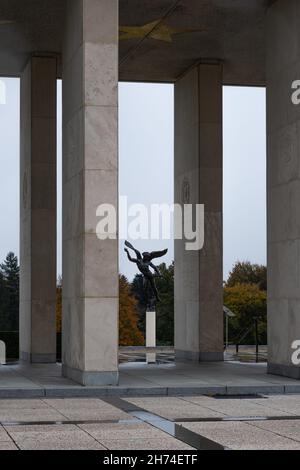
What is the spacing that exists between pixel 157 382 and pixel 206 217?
9788 millimetres

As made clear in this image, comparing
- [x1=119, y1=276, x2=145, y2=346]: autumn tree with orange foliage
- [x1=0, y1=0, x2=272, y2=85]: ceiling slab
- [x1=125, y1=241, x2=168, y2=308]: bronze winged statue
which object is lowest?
[x1=119, y1=276, x2=145, y2=346]: autumn tree with orange foliage

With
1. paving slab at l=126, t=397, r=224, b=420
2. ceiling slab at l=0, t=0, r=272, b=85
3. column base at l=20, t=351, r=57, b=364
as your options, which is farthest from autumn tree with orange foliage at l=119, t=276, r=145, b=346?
paving slab at l=126, t=397, r=224, b=420

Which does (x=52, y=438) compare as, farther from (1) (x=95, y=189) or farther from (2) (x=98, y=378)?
(1) (x=95, y=189)

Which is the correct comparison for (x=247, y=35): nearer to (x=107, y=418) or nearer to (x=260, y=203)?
(x=107, y=418)

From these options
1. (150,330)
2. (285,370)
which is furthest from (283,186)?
(150,330)

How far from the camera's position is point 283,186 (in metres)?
22.8

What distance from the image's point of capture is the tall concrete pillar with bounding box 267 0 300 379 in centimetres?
2212

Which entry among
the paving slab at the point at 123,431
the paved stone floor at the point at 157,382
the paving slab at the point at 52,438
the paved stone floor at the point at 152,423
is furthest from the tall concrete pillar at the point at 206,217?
the paving slab at the point at 52,438

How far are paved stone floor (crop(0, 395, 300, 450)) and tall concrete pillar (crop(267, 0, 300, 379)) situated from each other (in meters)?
3.75

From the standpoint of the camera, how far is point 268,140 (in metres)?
23.9

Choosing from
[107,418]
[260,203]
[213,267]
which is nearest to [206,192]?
[213,267]

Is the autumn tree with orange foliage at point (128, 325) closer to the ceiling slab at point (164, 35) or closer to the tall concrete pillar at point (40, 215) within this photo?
the tall concrete pillar at point (40, 215)

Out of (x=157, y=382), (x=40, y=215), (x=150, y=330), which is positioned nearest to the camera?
(x=157, y=382)

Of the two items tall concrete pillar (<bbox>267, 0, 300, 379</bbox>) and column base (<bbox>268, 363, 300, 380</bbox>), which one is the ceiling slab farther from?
column base (<bbox>268, 363, 300, 380</bbox>)
